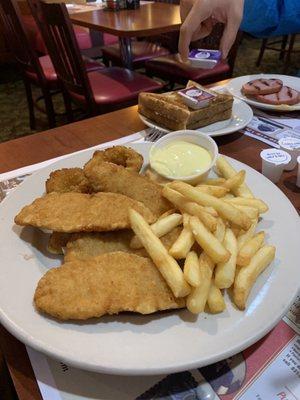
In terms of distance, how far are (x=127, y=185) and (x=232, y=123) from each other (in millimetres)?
683

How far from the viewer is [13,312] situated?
2.25ft

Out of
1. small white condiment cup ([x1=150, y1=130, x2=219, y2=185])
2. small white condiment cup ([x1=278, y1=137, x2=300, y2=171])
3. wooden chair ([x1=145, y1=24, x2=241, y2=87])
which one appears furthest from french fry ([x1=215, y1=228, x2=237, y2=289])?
wooden chair ([x1=145, y1=24, x2=241, y2=87])

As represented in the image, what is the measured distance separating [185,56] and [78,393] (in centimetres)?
147

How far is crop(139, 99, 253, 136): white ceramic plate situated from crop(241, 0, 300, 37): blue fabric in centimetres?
63

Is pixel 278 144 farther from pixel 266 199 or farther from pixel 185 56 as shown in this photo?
pixel 185 56

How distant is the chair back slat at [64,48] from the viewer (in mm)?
2328

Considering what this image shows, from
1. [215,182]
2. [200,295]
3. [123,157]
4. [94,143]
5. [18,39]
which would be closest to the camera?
[200,295]

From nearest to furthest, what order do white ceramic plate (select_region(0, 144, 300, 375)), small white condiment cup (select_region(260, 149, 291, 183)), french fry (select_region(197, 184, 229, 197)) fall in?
white ceramic plate (select_region(0, 144, 300, 375))
french fry (select_region(197, 184, 229, 197))
small white condiment cup (select_region(260, 149, 291, 183))

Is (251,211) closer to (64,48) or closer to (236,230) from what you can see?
(236,230)

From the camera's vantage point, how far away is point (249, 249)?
30.7 inches

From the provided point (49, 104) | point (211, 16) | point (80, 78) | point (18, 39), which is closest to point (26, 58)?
point (18, 39)

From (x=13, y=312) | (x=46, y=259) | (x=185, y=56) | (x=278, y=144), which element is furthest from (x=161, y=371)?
(x=185, y=56)

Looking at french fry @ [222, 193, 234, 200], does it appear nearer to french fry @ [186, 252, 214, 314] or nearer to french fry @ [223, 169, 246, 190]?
french fry @ [223, 169, 246, 190]

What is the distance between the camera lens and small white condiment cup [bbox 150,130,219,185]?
1.08m
